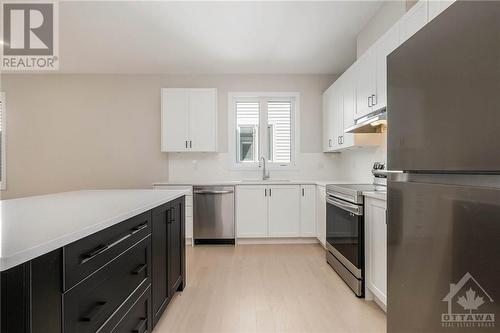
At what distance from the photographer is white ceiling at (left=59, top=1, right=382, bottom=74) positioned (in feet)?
9.18

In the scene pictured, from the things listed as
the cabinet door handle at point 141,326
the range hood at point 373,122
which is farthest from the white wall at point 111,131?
the cabinet door handle at point 141,326

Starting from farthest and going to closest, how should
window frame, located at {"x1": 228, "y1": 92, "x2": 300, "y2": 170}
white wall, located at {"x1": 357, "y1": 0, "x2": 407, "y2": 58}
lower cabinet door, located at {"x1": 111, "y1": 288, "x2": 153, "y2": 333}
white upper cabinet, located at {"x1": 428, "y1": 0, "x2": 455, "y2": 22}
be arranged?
window frame, located at {"x1": 228, "y1": 92, "x2": 300, "y2": 170}, white wall, located at {"x1": 357, "y1": 0, "x2": 407, "y2": 58}, white upper cabinet, located at {"x1": 428, "y1": 0, "x2": 455, "y2": 22}, lower cabinet door, located at {"x1": 111, "y1": 288, "x2": 153, "y2": 333}

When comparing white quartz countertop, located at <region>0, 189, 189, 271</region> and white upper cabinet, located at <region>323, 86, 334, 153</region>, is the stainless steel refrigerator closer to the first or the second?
white quartz countertop, located at <region>0, 189, 189, 271</region>

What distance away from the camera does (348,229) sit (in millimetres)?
2557

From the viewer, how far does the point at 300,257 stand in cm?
353

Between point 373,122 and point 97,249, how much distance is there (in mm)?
2366

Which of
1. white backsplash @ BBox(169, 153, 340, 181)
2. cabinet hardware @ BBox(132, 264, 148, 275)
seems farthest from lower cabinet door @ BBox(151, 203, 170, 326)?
white backsplash @ BBox(169, 153, 340, 181)

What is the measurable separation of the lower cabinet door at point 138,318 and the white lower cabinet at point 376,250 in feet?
5.33

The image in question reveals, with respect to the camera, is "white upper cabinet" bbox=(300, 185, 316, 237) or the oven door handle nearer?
the oven door handle

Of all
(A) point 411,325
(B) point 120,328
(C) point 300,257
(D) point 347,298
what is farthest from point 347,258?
(B) point 120,328

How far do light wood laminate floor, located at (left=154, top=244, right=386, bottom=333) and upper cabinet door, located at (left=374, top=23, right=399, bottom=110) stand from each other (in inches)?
67.8

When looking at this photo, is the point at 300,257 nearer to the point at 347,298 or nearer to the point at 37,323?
the point at 347,298

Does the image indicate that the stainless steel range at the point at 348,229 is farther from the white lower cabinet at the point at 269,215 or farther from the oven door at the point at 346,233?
the white lower cabinet at the point at 269,215

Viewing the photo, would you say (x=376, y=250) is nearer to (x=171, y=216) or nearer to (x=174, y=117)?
(x=171, y=216)
